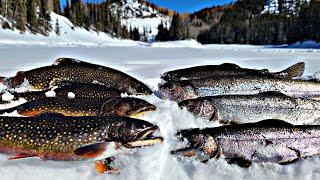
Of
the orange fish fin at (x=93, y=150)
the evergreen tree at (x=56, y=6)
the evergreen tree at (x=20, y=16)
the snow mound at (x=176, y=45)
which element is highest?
the evergreen tree at (x=56, y=6)

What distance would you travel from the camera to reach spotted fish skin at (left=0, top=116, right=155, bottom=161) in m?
2.47

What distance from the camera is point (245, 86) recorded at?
4668 mm

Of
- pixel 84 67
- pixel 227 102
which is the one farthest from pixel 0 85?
pixel 227 102

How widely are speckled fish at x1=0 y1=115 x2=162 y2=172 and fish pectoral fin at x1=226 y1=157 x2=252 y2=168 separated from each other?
594 mm

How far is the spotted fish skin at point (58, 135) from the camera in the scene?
8.10 feet

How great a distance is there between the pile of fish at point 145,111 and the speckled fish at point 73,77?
0.04 feet

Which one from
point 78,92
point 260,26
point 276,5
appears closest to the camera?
point 78,92

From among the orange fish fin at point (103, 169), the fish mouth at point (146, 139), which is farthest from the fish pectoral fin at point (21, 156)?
the fish mouth at point (146, 139)

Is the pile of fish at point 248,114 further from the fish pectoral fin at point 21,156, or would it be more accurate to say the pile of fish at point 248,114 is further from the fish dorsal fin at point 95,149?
the fish pectoral fin at point 21,156

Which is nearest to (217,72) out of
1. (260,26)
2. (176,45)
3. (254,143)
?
(254,143)

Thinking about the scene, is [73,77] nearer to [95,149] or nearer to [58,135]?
[58,135]

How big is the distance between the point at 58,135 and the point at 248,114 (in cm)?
198

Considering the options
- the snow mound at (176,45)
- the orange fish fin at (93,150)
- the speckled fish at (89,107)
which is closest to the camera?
the orange fish fin at (93,150)

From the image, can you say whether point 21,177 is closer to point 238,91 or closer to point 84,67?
point 84,67
